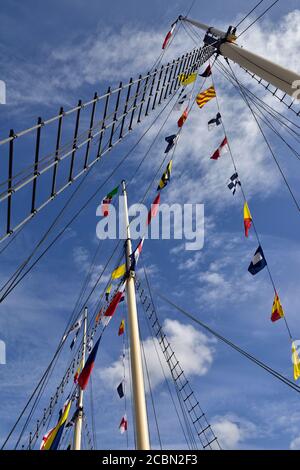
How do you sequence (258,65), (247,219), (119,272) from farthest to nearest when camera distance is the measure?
(119,272) → (247,219) → (258,65)

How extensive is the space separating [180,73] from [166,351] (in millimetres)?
11211

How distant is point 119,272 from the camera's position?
1329 centimetres

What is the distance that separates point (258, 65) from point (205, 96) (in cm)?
630

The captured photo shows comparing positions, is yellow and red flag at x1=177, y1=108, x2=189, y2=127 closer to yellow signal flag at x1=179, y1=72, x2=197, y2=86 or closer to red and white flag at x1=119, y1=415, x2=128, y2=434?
yellow signal flag at x1=179, y1=72, x2=197, y2=86

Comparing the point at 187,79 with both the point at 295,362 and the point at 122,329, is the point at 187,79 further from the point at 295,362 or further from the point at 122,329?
the point at 295,362

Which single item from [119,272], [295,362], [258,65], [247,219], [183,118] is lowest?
[295,362]

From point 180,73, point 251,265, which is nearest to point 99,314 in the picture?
point 251,265

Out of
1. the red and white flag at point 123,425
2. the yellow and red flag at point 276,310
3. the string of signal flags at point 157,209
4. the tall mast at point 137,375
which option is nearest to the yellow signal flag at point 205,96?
the string of signal flags at point 157,209

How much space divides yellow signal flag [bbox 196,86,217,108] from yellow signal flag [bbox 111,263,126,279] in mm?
7834

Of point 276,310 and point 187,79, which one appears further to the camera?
point 187,79

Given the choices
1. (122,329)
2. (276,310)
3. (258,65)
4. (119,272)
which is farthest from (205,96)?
(122,329)

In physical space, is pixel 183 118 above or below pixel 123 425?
above

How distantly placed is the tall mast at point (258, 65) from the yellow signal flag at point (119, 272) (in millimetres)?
7783
